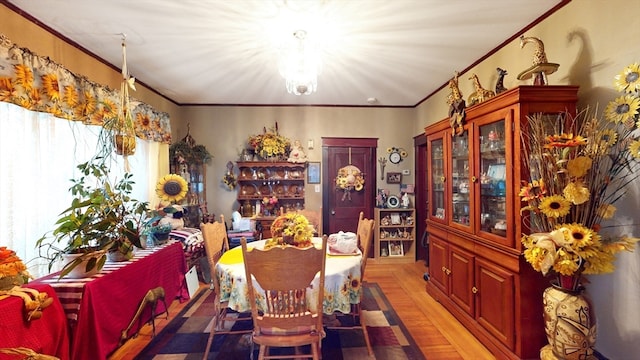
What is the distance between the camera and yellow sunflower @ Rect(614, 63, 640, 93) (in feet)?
5.16

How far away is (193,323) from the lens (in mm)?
2721

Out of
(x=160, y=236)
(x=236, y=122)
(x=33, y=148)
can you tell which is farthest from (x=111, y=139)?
(x=236, y=122)

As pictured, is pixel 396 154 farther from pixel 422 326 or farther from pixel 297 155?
pixel 422 326

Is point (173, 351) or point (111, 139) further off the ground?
point (111, 139)

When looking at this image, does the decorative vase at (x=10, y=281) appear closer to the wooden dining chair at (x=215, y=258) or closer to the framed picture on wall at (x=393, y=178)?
the wooden dining chair at (x=215, y=258)

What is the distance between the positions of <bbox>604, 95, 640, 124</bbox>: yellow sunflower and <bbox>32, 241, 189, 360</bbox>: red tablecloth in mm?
3449

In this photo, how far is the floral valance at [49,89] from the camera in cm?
182

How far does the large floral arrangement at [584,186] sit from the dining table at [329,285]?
1135 mm

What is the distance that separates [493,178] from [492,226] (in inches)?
15.3

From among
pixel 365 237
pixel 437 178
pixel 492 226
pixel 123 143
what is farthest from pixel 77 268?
pixel 437 178

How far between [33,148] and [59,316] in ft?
4.25

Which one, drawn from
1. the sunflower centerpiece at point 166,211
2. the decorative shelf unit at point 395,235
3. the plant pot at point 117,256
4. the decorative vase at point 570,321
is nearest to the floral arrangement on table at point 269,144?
Answer: the sunflower centerpiece at point 166,211

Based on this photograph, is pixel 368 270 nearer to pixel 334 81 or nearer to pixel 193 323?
pixel 193 323

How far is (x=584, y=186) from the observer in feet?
5.33
